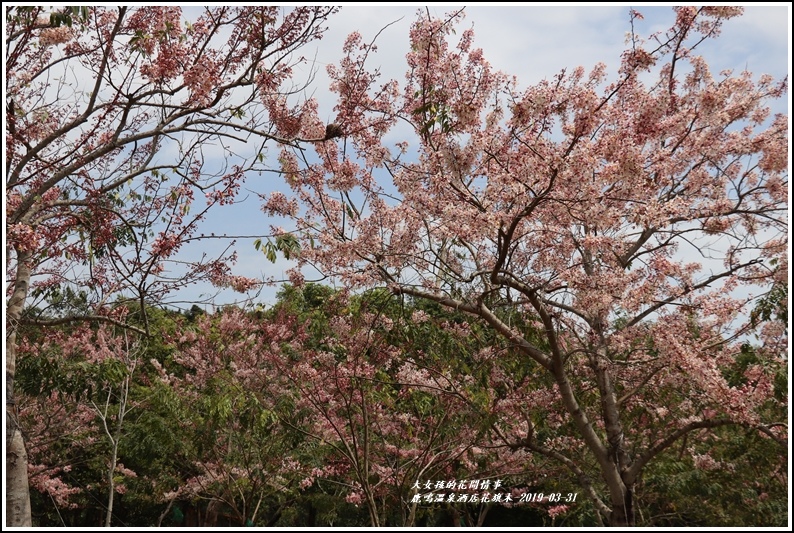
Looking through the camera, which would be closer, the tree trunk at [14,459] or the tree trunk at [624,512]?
the tree trunk at [14,459]

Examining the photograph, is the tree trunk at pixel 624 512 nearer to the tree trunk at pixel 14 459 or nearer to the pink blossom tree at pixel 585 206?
the pink blossom tree at pixel 585 206

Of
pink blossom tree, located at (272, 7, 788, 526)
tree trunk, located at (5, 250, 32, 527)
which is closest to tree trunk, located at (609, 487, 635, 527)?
pink blossom tree, located at (272, 7, 788, 526)

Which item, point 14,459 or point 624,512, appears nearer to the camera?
point 14,459

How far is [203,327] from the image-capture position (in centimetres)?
1067

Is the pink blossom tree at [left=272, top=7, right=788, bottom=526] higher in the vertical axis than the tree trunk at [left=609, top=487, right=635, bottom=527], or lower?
higher

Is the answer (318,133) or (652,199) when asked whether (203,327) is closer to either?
(318,133)

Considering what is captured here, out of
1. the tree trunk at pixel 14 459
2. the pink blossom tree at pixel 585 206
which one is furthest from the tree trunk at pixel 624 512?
the tree trunk at pixel 14 459

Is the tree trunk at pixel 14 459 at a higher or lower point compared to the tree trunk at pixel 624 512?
higher

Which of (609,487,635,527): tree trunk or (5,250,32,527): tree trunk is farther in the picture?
(609,487,635,527): tree trunk

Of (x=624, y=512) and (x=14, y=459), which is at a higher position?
(x=14, y=459)

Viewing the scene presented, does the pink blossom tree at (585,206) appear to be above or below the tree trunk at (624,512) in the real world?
above

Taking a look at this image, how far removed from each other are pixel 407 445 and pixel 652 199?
5756mm

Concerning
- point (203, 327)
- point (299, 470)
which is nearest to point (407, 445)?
point (299, 470)

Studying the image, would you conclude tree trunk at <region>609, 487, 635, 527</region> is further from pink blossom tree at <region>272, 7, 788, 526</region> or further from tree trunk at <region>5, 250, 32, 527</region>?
tree trunk at <region>5, 250, 32, 527</region>
